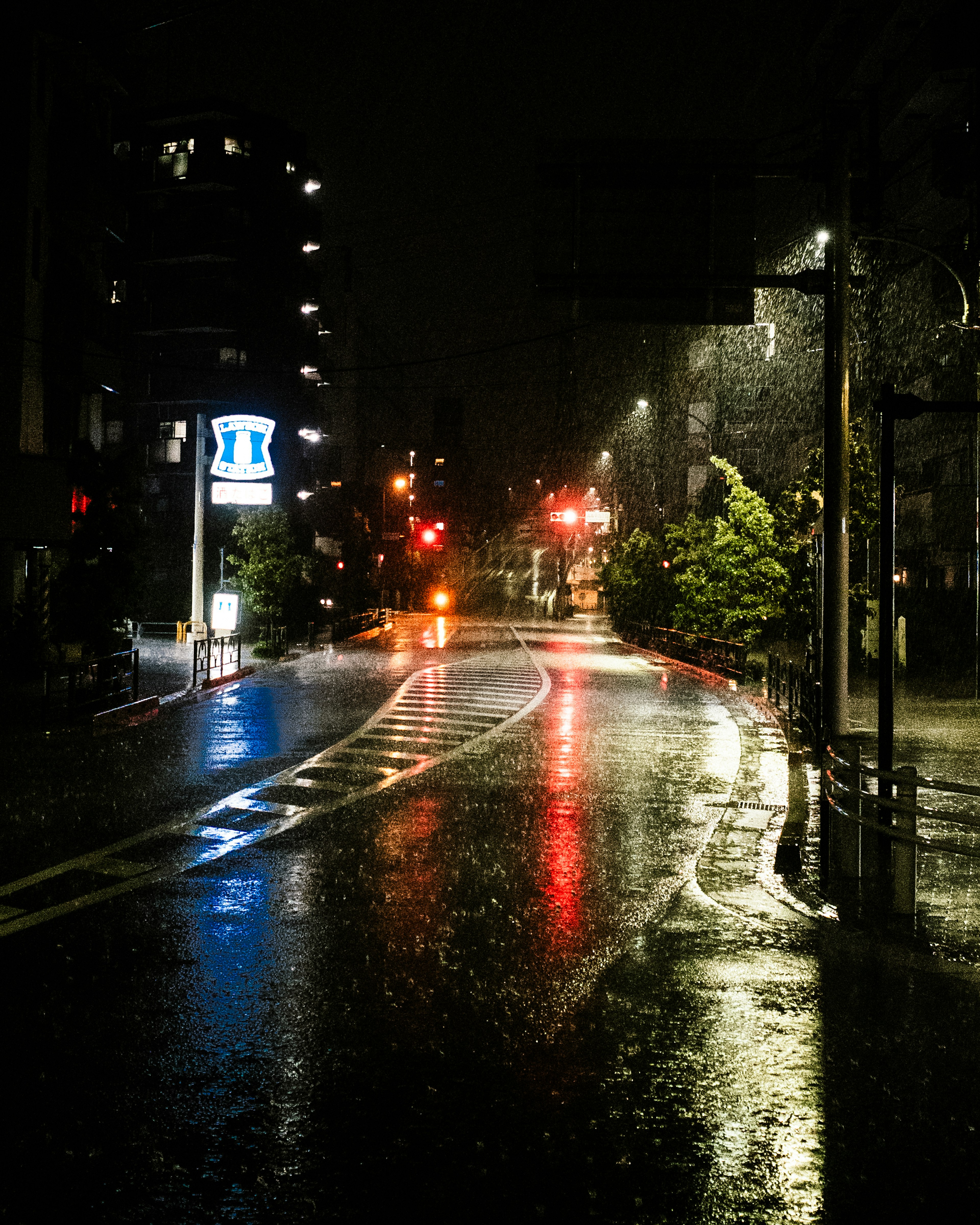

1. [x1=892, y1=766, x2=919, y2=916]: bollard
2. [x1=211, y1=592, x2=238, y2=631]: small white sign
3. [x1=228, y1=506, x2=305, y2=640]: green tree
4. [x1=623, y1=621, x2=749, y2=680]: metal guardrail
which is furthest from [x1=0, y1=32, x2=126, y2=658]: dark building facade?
[x1=892, y1=766, x2=919, y2=916]: bollard

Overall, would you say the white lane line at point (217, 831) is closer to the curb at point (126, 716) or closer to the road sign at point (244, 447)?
the curb at point (126, 716)

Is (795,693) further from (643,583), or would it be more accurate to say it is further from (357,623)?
(357,623)

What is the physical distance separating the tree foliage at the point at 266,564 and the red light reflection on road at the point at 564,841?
2461cm

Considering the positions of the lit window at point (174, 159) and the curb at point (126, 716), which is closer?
the curb at point (126, 716)

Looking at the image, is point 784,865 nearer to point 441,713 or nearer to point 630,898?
point 630,898

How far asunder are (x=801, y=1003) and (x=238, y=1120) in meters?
3.21

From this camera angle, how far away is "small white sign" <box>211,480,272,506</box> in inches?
1554

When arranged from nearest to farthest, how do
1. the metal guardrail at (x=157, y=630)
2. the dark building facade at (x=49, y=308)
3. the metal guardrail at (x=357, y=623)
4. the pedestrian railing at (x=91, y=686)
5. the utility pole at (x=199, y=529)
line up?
the pedestrian railing at (x=91, y=686), the dark building facade at (x=49, y=308), the utility pole at (x=199, y=529), the metal guardrail at (x=357, y=623), the metal guardrail at (x=157, y=630)

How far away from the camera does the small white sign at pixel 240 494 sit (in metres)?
39.5

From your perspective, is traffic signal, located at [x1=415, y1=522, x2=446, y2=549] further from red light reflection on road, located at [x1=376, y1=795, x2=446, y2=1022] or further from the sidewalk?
red light reflection on road, located at [x1=376, y1=795, x2=446, y2=1022]

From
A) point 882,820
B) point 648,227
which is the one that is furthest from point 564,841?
point 648,227

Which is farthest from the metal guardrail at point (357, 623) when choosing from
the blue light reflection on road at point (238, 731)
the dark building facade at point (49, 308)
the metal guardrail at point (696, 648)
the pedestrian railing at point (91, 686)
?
the pedestrian railing at point (91, 686)

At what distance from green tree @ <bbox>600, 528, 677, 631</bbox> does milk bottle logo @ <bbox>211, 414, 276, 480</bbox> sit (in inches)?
677

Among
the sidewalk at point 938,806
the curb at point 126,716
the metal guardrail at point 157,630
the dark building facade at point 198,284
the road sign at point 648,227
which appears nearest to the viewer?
the sidewalk at point 938,806
